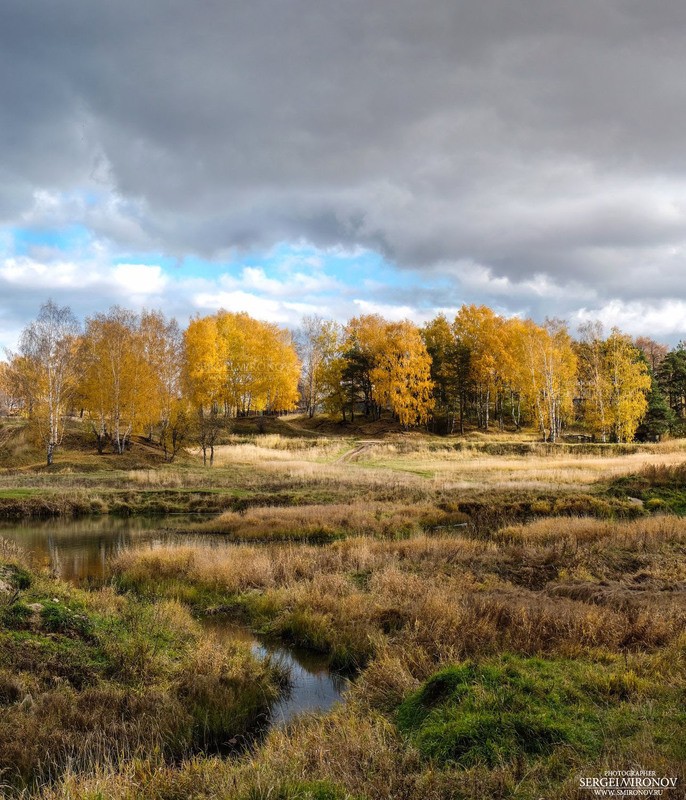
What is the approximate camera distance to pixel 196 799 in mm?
5125

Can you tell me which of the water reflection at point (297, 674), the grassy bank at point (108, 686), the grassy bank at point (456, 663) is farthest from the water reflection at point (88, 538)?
the water reflection at point (297, 674)

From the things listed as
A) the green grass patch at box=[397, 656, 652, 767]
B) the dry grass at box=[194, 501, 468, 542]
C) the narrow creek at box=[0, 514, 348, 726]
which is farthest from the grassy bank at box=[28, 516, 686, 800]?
the dry grass at box=[194, 501, 468, 542]

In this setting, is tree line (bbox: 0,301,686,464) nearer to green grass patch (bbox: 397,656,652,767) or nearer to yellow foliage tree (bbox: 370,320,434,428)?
yellow foliage tree (bbox: 370,320,434,428)

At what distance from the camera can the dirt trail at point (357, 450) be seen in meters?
48.8

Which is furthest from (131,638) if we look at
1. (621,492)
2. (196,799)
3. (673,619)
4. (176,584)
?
(621,492)

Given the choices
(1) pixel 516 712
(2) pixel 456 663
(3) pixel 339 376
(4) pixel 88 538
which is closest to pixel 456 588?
(2) pixel 456 663

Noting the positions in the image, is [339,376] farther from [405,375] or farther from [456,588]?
[456,588]

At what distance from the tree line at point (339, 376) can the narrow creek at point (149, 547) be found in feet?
57.4

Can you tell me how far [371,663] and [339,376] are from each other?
5857 centimetres

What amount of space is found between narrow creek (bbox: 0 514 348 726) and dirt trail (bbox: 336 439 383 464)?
2103cm

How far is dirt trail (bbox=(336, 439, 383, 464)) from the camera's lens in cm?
4875

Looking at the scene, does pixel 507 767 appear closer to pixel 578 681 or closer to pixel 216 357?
pixel 578 681

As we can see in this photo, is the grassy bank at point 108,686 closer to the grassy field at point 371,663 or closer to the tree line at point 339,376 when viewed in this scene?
the grassy field at point 371,663

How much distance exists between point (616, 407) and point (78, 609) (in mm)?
56283
